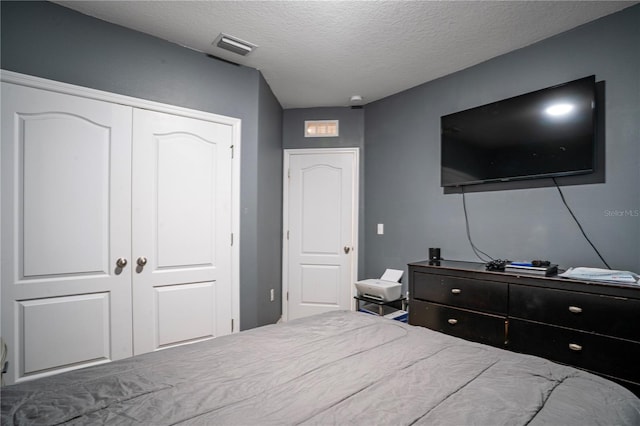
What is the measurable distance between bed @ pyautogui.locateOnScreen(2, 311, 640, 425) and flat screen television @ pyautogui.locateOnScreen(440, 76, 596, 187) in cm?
171

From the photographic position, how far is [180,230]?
8.57 feet

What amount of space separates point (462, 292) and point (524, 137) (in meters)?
1.32

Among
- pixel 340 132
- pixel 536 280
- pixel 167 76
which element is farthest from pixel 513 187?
pixel 167 76

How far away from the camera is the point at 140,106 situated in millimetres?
2406

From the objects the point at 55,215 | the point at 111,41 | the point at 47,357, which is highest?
the point at 111,41

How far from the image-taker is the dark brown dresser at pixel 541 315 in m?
1.73

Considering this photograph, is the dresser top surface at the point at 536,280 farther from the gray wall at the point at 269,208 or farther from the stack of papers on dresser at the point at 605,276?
the gray wall at the point at 269,208

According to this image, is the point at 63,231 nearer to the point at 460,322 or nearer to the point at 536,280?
the point at 460,322

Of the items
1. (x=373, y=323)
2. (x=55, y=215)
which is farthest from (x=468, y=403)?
(x=55, y=215)

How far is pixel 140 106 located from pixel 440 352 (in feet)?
8.49

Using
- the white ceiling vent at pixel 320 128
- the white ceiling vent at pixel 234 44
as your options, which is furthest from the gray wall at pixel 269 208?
the white ceiling vent at pixel 234 44

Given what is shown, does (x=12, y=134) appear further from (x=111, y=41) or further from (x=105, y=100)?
(x=111, y=41)

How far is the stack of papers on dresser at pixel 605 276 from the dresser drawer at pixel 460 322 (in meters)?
0.53

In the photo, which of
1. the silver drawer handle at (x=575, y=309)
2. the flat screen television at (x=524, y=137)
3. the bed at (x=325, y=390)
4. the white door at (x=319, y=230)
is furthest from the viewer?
the white door at (x=319, y=230)
